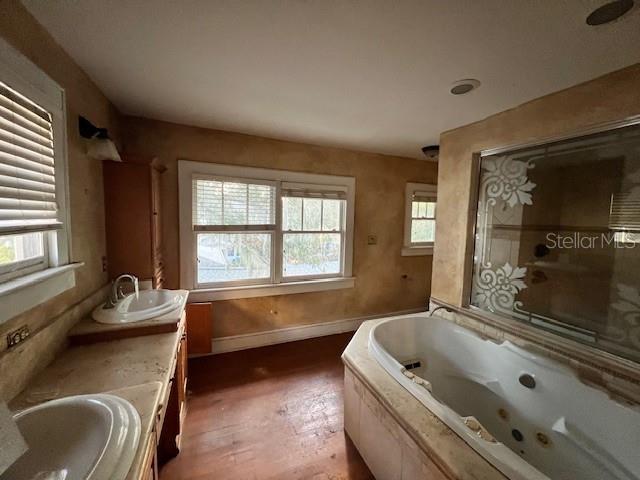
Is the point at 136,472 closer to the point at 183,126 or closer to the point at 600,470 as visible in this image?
the point at 600,470

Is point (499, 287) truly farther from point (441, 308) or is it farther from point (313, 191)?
point (313, 191)

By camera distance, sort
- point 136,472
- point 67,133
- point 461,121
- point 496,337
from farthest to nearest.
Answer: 1. point 461,121
2. point 496,337
3. point 67,133
4. point 136,472

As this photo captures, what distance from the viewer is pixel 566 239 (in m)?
1.87

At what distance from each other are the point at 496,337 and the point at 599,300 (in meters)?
0.64

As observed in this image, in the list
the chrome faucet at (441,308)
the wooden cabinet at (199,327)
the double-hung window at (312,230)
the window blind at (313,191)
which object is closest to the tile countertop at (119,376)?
the wooden cabinet at (199,327)

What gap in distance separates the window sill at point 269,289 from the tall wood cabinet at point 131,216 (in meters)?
0.62

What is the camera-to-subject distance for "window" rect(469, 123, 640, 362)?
4.90 ft

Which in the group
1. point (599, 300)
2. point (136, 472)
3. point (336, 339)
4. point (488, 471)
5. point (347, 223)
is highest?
point (347, 223)

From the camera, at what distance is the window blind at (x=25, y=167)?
97cm

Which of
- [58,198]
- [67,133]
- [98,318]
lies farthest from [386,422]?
[67,133]

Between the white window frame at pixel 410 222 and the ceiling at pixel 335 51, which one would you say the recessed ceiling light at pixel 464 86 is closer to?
the ceiling at pixel 335 51

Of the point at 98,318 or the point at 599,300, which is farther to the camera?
the point at 599,300

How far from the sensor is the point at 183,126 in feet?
7.97

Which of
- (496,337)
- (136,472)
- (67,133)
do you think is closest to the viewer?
(136,472)
